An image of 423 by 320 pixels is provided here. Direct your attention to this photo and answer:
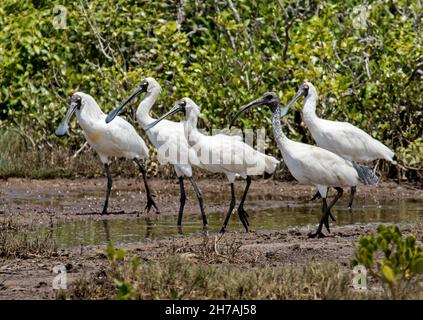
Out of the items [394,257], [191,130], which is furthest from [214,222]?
[394,257]

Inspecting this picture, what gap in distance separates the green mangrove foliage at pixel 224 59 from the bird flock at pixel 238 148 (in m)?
1.97

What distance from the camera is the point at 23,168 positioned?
1686 cm

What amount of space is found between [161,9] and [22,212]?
6244 millimetres

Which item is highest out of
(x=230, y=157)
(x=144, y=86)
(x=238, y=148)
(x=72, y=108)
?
(x=144, y=86)

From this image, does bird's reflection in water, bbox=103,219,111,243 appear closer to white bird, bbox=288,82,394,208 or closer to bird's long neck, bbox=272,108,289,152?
bird's long neck, bbox=272,108,289,152

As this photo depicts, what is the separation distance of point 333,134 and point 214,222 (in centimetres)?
183

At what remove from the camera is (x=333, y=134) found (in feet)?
43.6

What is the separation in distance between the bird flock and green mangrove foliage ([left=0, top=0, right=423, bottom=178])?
1.97 m

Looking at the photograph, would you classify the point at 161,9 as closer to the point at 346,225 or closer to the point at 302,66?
the point at 302,66

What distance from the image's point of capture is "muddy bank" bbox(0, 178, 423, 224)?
45.5 ft

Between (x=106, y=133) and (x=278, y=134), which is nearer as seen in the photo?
(x=278, y=134)

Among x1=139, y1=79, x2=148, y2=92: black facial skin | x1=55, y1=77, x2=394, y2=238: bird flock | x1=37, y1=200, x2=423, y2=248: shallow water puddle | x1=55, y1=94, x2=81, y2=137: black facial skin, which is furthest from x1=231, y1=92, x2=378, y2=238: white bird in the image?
x1=55, y1=94, x2=81, y2=137: black facial skin

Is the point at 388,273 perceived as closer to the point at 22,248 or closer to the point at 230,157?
the point at 22,248

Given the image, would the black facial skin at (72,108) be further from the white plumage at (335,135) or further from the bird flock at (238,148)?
the white plumage at (335,135)
